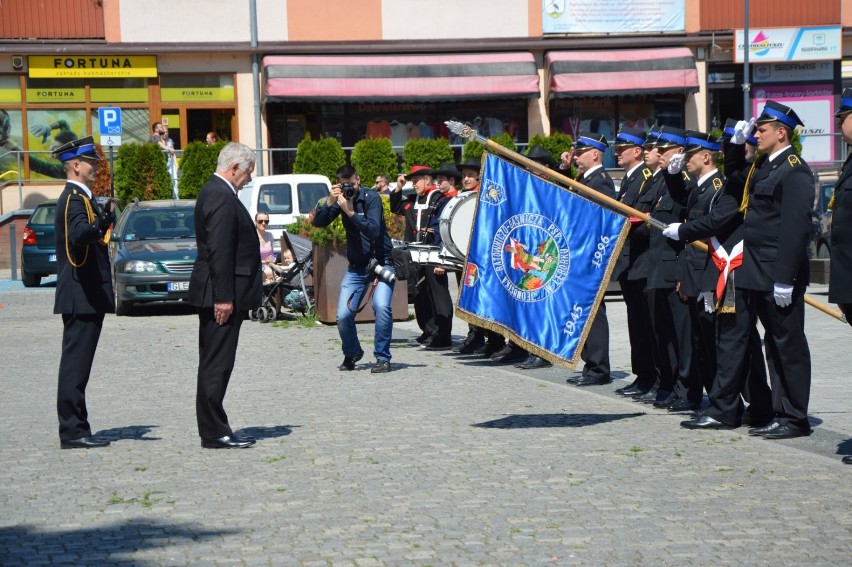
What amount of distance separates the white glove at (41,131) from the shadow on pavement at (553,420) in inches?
1078

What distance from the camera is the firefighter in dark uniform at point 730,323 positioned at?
9.34 metres

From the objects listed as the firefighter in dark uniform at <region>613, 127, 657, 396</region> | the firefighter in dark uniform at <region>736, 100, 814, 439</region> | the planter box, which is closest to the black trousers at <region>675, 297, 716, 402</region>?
the firefighter in dark uniform at <region>613, 127, 657, 396</region>

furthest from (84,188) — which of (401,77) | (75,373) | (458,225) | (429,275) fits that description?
(401,77)

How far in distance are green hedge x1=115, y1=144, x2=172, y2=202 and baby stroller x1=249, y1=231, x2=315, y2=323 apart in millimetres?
13075

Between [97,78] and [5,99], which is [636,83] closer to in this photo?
[97,78]

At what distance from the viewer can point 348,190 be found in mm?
12828

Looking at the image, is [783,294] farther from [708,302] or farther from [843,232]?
[708,302]

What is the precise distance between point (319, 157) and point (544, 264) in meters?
22.4

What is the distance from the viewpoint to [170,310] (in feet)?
68.8

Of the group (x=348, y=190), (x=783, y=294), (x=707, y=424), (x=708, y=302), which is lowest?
(x=707, y=424)

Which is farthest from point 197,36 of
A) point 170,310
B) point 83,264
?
point 83,264

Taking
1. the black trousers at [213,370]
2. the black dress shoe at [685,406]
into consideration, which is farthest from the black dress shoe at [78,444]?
the black dress shoe at [685,406]

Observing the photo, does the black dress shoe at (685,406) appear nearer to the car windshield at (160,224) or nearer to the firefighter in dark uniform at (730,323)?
the firefighter in dark uniform at (730,323)

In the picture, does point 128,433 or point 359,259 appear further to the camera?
point 359,259
